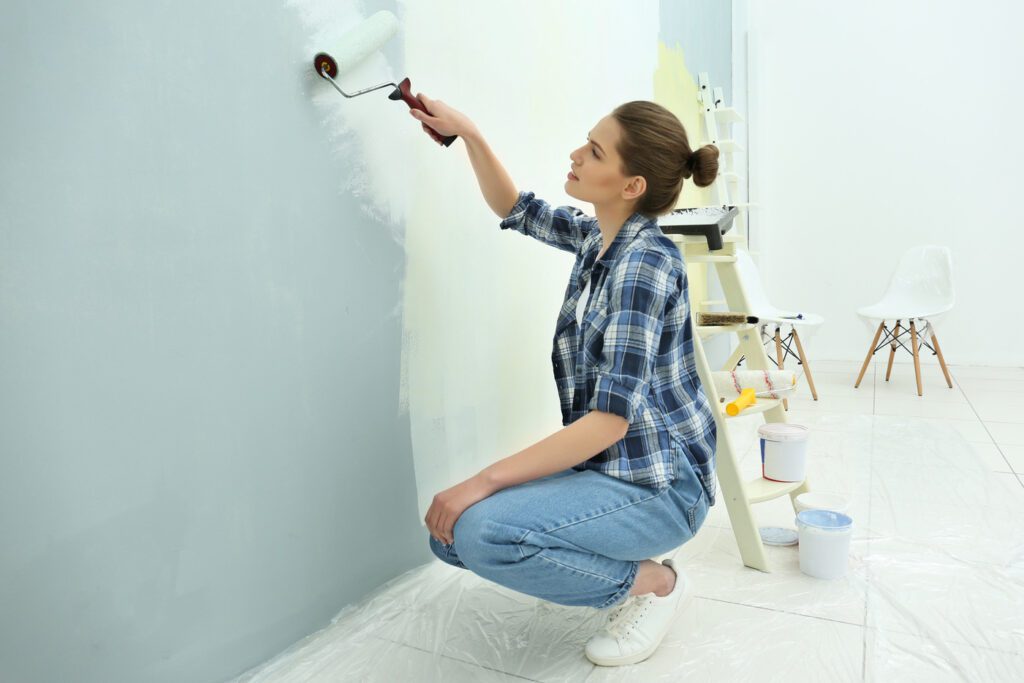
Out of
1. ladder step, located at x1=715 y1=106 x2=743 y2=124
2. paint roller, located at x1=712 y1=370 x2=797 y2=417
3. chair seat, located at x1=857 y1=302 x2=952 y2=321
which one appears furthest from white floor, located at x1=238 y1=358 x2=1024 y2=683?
ladder step, located at x1=715 y1=106 x2=743 y2=124

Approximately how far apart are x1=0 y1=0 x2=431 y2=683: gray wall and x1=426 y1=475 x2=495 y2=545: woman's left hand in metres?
0.24

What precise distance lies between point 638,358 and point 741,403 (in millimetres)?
563

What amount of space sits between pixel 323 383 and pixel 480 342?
1.58 feet

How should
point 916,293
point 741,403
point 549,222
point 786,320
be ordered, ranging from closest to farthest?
point 549,222, point 741,403, point 786,320, point 916,293

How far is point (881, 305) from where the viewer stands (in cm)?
388

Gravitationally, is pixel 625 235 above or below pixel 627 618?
above

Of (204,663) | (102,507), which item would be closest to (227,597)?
(204,663)

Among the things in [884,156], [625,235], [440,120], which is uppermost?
[884,156]

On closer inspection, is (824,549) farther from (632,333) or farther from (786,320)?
(786,320)

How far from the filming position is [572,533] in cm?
110

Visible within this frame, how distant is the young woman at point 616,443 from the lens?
3.57ft

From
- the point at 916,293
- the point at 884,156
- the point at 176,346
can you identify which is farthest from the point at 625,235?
the point at 884,156

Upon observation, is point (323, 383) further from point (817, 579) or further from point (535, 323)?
point (817, 579)

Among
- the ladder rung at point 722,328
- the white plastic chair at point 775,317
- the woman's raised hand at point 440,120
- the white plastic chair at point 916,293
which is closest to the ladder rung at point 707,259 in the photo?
the ladder rung at point 722,328
